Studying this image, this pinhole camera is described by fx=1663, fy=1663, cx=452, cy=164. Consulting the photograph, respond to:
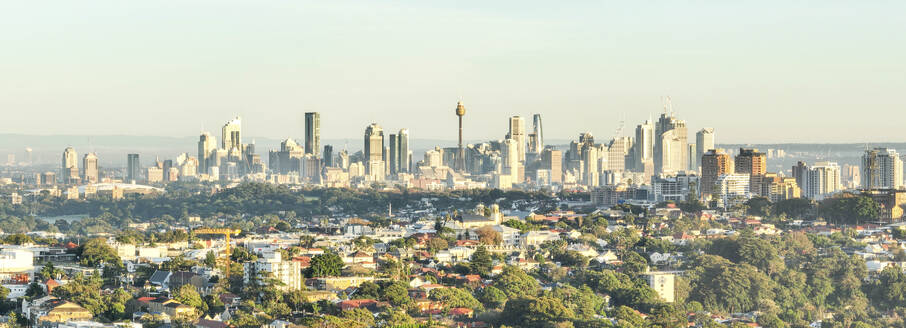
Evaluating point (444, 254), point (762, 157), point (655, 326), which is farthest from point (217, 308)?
point (762, 157)

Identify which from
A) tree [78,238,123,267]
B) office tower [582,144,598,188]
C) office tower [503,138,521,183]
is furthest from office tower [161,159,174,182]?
tree [78,238,123,267]

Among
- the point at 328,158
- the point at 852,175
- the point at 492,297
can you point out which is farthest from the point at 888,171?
the point at 328,158

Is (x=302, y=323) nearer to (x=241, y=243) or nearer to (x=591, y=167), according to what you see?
(x=241, y=243)

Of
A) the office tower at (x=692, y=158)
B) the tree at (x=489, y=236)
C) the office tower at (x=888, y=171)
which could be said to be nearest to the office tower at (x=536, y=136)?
the office tower at (x=692, y=158)

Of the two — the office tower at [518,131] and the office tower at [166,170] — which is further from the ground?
the office tower at [518,131]

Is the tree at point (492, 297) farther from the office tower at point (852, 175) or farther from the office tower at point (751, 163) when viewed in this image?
the office tower at point (852, 175)

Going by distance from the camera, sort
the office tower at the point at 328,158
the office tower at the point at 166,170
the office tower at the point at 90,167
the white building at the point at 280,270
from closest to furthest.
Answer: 1. the white building at the point at 280,270
2. the office tower at the point at 166,170
3. the office tower at the point at 90,167
4. the office tower at the point at 328,158
